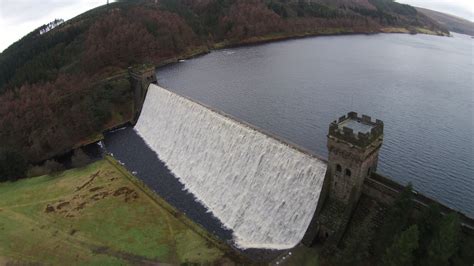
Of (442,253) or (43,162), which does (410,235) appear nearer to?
(442,253)

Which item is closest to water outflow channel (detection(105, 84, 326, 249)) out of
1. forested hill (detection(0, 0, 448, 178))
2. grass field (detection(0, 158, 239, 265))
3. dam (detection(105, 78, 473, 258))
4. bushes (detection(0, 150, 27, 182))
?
dam (detection(105, 78, 473, 258))

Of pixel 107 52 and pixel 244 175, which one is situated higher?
pixel 107 52

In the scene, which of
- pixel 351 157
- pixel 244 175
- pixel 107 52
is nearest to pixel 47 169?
pixel 244 175

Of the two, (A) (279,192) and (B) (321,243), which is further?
(A) (279,192)

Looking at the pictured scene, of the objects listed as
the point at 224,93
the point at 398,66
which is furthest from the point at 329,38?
the point at 224,93

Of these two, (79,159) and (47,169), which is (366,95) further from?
(47,169)

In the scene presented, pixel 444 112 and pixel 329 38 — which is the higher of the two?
pixel 329 38

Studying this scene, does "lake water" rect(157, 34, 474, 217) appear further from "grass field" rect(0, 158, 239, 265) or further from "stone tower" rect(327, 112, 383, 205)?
"grass field" rect(0, 158, 239, 265)
